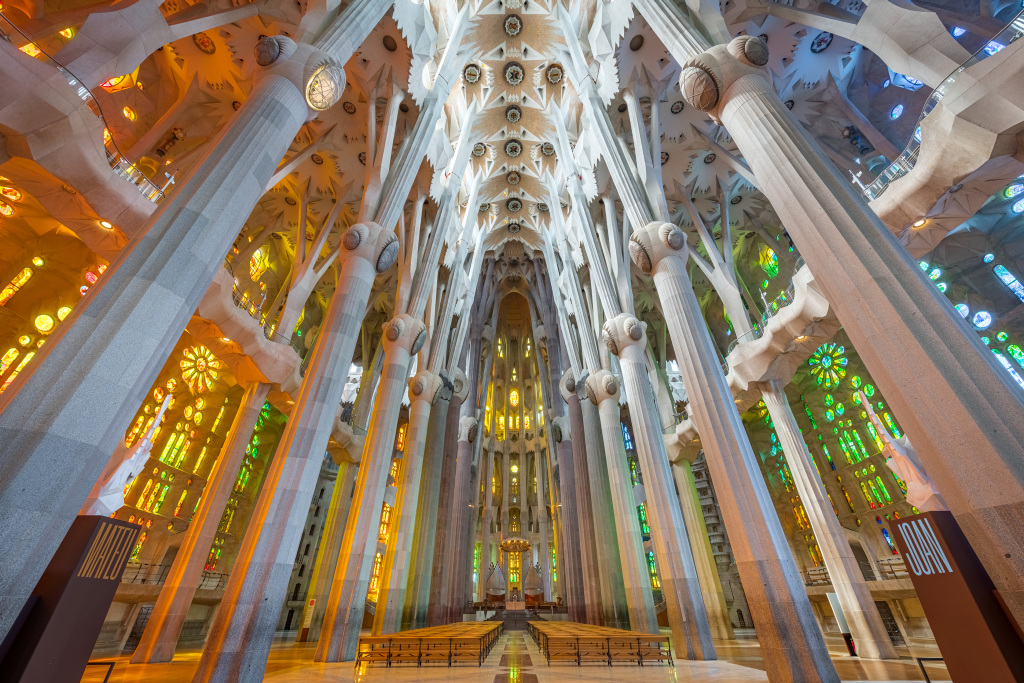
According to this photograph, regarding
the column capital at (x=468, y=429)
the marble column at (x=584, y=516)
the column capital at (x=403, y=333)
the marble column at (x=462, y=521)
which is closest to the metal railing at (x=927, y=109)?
the column capital at (x=403, y=333)

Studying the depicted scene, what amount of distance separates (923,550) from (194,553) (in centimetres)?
1394

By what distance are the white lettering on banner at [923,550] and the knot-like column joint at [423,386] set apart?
1433 centimetres

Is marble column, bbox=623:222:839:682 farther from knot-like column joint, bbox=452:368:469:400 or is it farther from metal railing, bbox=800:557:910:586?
metal railing, bbox=800:557:910:586

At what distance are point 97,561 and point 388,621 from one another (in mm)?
11519

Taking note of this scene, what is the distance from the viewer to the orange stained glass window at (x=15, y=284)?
1301cm

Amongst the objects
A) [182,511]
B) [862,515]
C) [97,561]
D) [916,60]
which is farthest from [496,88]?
[862,515]

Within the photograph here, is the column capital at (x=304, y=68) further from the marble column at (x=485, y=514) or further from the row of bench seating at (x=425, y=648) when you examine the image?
the marble column at (x=485, y=514)

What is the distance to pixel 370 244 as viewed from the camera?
1005 centimetres

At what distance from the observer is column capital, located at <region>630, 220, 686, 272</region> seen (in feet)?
31.1

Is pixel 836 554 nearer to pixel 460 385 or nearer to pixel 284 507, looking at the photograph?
pixel 284 507

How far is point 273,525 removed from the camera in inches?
263

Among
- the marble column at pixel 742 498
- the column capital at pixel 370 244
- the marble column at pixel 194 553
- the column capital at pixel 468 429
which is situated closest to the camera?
the marble column at pixel 742 498

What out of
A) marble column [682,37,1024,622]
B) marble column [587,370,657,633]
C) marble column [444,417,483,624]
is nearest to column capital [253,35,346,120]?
marble column [682,37,1024,622]

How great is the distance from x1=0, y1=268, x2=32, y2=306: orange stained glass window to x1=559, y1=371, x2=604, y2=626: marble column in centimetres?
2060
